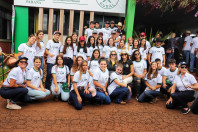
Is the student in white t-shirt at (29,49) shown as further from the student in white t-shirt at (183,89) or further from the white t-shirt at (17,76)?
the student in white t-shirt at (183,89)

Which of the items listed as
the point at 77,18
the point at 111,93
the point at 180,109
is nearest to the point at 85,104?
the point at 111,93

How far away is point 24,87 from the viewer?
13.7ft

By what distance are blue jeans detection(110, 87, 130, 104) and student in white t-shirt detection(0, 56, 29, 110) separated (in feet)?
7.57

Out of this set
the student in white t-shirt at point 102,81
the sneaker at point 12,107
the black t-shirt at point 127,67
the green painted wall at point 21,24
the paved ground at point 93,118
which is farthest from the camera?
the green painted wall at point 21,24

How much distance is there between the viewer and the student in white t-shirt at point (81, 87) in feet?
14.1

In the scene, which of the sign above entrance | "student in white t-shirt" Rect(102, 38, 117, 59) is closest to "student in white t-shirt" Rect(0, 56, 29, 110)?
"student in white t-shirt" Rect(102, 38, 117, 59)

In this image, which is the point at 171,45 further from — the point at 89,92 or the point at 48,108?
the point at 48,108

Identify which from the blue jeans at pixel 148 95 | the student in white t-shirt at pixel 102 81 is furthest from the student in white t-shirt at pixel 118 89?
the blue jeans at pixel 148 95

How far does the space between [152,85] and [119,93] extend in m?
1.10

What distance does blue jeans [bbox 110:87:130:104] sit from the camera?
478 centimetres

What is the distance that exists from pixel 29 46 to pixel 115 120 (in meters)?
3.12

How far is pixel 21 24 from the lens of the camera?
8438 millimetres

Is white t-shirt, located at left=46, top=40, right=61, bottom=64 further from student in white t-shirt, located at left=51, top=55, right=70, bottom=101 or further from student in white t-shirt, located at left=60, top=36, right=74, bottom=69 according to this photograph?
student in white t-shirt, located at left=51, top=55, right=70, bottom=101

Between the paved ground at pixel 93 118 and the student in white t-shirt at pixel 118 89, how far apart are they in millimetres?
282
